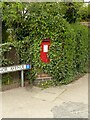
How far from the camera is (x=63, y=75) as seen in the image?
24.1 ft

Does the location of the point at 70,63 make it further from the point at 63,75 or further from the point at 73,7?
the point at 73,7

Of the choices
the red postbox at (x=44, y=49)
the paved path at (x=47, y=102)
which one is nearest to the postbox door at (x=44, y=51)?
the red postbox at (x=44, y=49)

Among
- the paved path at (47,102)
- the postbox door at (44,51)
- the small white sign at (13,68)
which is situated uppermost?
the postbox door at (44,51)

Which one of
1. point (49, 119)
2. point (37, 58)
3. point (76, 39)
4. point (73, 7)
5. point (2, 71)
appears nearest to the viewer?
point (49, 119)

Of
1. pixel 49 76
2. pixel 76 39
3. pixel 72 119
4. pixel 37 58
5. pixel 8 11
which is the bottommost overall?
pixel 72 119

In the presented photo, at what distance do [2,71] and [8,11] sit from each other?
176 centimetres

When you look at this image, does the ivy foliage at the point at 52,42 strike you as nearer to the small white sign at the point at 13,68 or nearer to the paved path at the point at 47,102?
the small white sign at the point at 13,68

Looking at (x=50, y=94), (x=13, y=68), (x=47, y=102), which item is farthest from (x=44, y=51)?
(x=47, y=102)

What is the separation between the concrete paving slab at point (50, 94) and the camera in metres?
6.42

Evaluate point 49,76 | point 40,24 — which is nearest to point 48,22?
point 40,24

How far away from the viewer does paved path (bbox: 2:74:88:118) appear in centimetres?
542

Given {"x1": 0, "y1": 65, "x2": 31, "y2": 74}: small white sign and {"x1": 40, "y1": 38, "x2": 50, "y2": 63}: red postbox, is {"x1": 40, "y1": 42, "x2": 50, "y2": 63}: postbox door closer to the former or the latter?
{"x1": 40, "y1": 38, "x2": 50, "y2": 63}: red postbox

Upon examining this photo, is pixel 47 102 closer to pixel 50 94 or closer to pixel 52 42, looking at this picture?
pixel 50 94

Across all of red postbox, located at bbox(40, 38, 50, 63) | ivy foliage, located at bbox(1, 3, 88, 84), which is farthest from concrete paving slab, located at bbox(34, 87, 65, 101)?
red postbox, located at bbox(40, 38, 50, 63)
